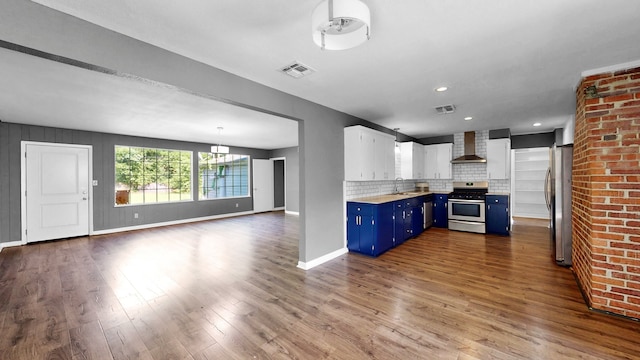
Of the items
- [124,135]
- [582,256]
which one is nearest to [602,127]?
[582,256]

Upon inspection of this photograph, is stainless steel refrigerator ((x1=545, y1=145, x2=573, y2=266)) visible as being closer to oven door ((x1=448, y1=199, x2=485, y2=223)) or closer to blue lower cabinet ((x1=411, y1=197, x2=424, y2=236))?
oven door ((x1=448, y1=199, x2=485, y2=223))

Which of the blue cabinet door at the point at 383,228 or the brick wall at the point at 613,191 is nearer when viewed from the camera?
the brick wall at the point at 613,191

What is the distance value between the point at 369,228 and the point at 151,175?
6.33m

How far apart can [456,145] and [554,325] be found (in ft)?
16.9

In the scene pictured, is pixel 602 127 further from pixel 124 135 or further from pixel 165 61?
pixel 124 135

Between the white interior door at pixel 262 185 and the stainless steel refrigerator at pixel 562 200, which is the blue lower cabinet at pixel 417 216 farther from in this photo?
the white interior door at pixel 262 185

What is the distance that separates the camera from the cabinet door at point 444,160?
652 centimetres

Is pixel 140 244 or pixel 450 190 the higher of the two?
pixel 450 190

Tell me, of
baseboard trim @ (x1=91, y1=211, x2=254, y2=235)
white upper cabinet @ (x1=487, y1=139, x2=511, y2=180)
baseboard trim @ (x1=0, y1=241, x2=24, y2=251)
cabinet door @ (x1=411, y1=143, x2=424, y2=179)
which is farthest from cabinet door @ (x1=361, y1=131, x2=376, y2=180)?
baseboard trim @ (x1=0, y1=241, x2=24, y2=251)

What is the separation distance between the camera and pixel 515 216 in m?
7.42

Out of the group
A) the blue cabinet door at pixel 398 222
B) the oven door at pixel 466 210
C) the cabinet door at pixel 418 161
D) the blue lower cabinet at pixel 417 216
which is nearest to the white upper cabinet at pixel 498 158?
the oven door at pixel 466 210

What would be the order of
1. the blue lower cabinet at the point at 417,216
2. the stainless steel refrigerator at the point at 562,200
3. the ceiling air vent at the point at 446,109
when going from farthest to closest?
1. the blue lower cabinet at the point at 417,216
2. the ceiling air vent at the point at 446,109
3. the stainless steel refrigerator at the point at 562,200

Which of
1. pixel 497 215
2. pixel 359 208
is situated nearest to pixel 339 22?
pixel 359 208

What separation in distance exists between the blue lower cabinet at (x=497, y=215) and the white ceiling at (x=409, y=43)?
2.47m
